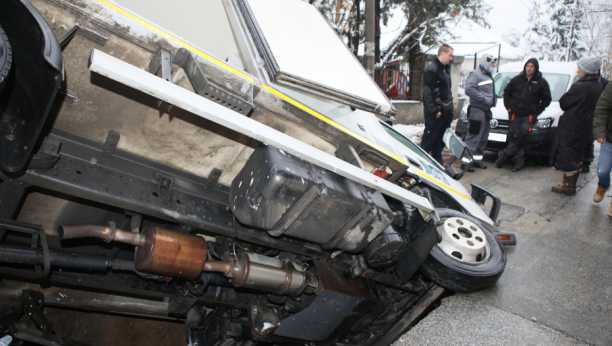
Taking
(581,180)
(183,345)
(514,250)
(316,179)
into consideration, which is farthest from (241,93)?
(581,180)

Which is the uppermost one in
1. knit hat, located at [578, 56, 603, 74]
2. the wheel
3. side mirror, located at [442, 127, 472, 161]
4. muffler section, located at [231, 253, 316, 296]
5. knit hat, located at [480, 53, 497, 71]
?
knit hat, located at [578, 56, 603, 74]

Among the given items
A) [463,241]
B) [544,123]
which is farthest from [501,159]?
[463,241]

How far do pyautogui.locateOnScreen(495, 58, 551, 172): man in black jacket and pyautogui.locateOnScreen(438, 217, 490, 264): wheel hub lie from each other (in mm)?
4092

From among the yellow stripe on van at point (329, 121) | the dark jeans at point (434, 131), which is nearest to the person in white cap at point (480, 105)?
the dark jeans at point (434, 131)

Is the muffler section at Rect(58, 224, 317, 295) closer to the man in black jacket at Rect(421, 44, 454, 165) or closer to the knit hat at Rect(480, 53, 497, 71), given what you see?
the man in black jacket at Rect(421, 44, 454, 165)

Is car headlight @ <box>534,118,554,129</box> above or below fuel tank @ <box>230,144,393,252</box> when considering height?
below

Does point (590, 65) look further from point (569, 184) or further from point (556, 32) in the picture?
point (556, 32)

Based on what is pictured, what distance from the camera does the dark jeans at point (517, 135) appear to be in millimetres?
6340

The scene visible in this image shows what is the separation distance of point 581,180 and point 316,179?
582 centimetres

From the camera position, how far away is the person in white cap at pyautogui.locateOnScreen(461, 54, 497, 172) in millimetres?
6441

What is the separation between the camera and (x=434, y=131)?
6.00 m

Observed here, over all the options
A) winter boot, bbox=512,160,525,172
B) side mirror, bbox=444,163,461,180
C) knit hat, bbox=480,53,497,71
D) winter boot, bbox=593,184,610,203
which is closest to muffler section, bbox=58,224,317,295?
side mirror, bbox=444,163,461,180

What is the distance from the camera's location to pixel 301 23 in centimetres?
276

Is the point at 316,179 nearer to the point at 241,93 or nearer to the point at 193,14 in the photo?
the point at 241,93
